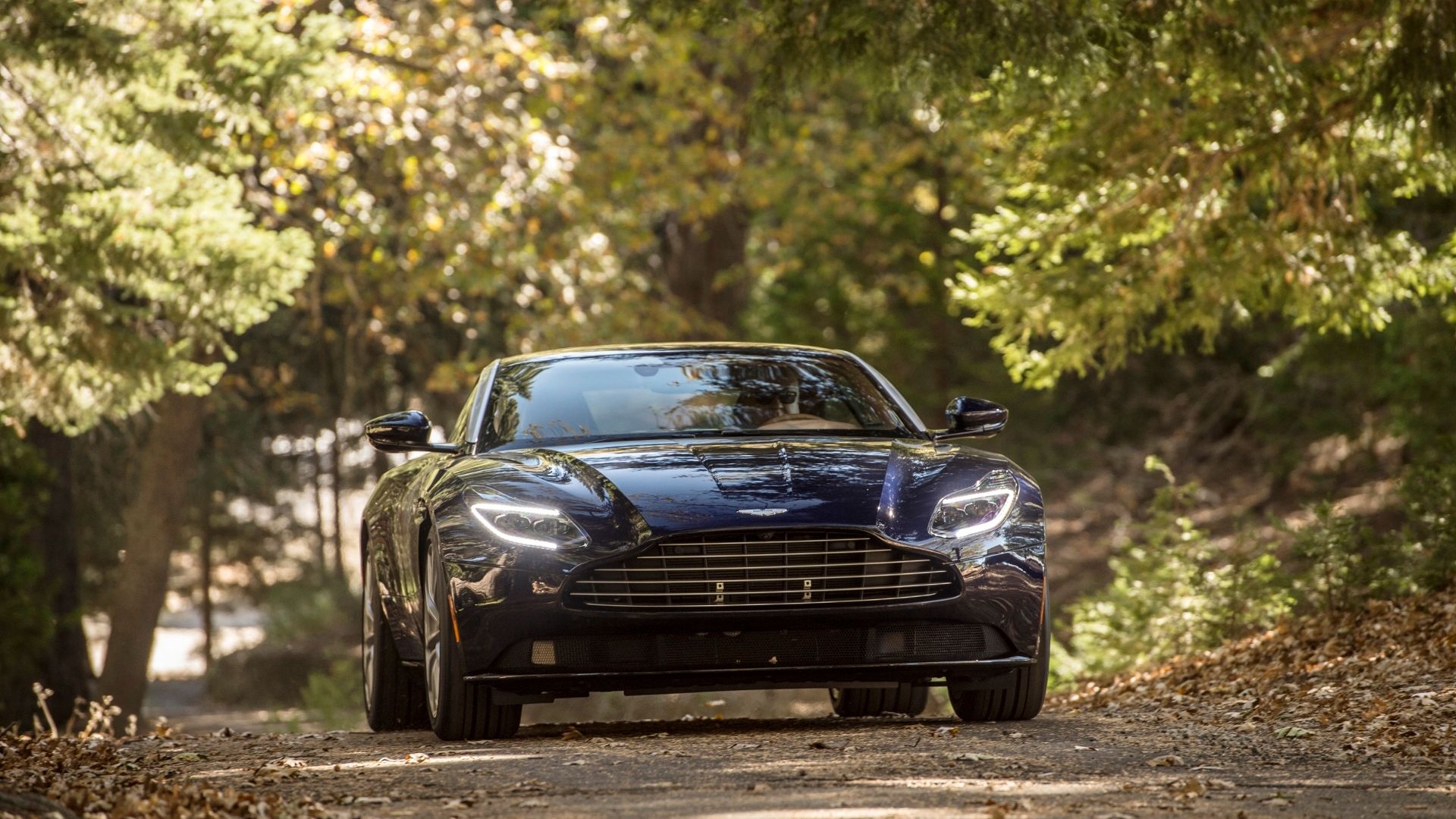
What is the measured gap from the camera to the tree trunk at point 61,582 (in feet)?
59.3

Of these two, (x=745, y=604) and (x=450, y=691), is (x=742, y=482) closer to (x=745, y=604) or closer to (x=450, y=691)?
(x=745, y=604)

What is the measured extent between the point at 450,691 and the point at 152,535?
13.2 metres

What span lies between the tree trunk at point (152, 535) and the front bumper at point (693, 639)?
1317 centimetres

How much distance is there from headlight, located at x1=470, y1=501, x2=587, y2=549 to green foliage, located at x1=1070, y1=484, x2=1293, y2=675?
6515 millimetres

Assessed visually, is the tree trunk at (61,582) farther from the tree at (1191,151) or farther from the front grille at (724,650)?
the front grille at (724,650)

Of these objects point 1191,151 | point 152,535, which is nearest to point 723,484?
point 1191,151

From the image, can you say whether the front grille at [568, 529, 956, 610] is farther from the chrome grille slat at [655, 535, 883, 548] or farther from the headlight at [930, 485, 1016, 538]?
the headlight at [930, 485, 1016, 538]

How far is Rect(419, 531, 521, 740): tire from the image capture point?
23.8ft

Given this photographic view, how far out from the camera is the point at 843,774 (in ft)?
19.9

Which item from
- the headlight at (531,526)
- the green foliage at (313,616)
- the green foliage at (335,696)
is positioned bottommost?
the green foliage at (335,696)

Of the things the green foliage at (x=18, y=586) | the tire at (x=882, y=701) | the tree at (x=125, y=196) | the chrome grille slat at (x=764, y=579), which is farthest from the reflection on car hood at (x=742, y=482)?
the green foliage at (x=18, y=586)

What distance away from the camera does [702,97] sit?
74.2 ft

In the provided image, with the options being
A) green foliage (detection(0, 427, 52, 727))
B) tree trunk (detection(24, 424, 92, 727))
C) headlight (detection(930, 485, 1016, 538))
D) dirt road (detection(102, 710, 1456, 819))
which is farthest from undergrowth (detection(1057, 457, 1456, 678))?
tree trunk (detection(24, 424, 92, 727))

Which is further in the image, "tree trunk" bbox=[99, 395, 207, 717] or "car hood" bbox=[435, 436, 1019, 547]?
"tree trunk" bbox=[99, 395, 207, 717]
